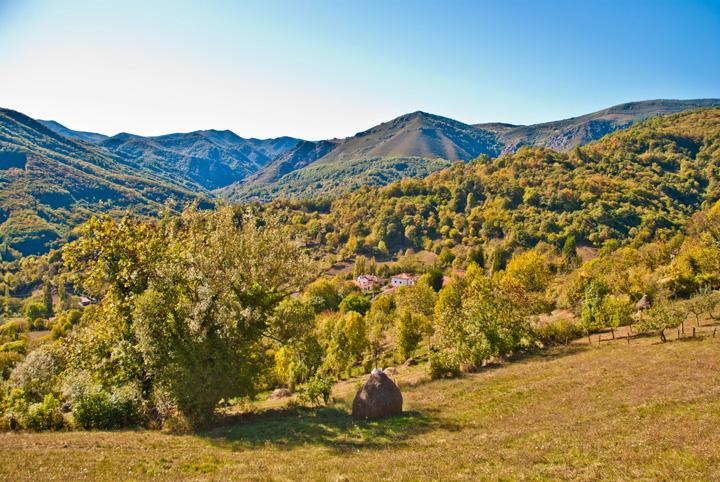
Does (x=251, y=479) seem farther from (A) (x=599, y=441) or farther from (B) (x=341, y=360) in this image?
(B) (x=341, y=360)

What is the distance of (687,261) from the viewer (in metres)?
63.6

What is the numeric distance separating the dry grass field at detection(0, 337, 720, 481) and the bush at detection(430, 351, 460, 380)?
533 cm

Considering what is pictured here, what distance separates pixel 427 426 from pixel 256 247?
57.4 ft

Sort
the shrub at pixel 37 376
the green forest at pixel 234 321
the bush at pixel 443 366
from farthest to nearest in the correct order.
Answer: the shrub at pixel 37 376, the bush at pixel 443 366, the green forest at pixel 234 321

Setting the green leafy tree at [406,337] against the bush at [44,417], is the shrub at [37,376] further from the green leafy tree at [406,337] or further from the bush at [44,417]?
the green leafy tree at [406,337]

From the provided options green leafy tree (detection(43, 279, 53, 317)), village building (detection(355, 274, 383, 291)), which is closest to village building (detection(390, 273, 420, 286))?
village building (detection(355, 274, 383, 291))

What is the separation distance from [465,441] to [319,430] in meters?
8.72

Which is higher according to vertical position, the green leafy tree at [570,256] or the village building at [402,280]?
the green leafy tree at [570,256]

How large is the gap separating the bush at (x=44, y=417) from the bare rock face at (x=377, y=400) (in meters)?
18.6

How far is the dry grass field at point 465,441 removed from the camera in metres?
15.9

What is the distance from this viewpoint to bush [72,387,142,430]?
2500cm

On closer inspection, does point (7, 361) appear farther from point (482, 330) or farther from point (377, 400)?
point (482, 330)

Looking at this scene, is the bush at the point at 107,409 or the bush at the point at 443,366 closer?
the bush at the point at 107,409

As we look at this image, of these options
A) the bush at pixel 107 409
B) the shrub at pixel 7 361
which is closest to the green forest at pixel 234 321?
the bush at pixel 107 409
